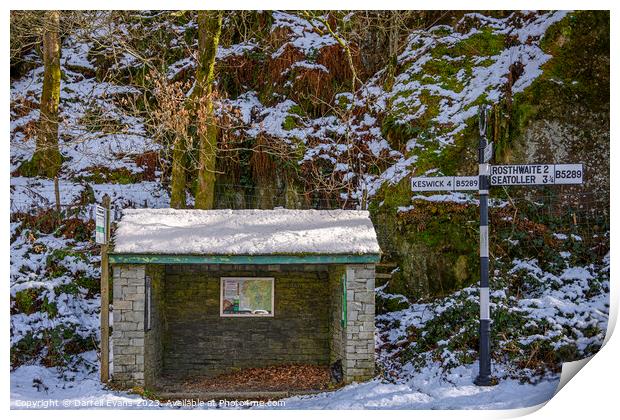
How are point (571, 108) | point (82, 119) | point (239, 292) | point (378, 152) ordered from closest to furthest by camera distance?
point (239, 292) < point (571, 108) < point (82, 119) < point (378, 152)

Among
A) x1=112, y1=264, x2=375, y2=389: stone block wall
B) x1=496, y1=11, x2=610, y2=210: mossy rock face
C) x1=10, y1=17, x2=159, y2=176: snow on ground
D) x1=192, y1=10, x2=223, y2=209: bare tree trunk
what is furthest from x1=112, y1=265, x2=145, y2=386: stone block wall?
x1=496, y1=11, x2=610, y2=210: mossy rock face

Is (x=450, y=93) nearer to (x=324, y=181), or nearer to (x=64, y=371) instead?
(x=324, y=181)

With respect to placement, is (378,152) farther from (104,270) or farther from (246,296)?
(104,270)

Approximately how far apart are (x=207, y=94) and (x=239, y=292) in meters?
3.43

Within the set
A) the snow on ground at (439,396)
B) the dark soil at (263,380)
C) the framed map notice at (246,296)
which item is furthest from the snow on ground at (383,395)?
the framed map notice at (246,296)

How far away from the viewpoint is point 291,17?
40.8 ft

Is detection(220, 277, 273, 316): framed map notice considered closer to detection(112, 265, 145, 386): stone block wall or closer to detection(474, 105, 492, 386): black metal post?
detection(112, 265, 145, 386): stone block wall

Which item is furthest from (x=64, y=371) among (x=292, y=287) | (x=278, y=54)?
(x=278, y=54)

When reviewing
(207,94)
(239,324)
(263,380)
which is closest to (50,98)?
(207,94)

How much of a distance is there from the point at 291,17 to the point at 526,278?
7.08 meters

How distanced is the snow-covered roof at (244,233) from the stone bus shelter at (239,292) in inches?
0.5

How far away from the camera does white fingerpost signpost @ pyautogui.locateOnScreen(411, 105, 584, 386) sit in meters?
7.00

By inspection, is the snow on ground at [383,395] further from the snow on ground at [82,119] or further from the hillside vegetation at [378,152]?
the snow on ground at [82,119]

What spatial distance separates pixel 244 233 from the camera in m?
7.93
